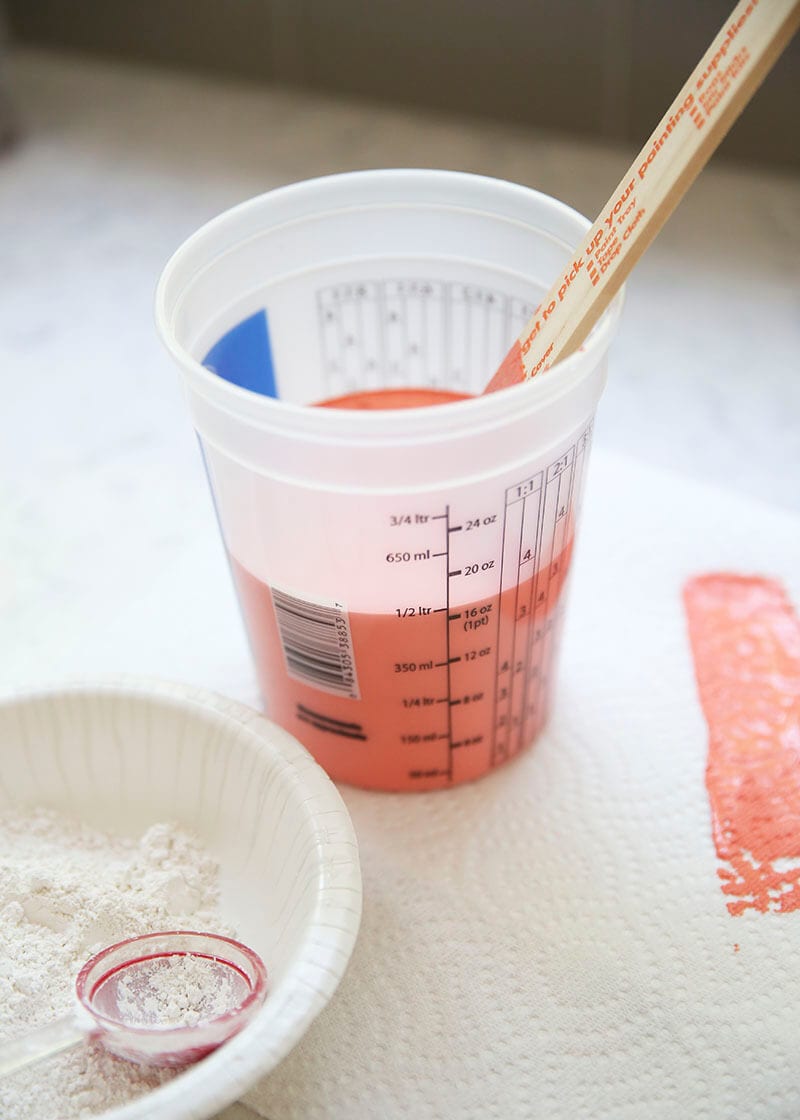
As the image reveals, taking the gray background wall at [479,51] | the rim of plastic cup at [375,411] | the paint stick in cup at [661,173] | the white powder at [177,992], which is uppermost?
the paint stick in cup at [661,173]

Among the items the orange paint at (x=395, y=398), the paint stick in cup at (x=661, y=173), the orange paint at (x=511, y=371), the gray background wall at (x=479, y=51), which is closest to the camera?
the paint stick in cup at (x=661, y=173)

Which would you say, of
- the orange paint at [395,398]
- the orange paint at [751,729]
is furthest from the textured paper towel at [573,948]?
the orange paint at [395,398]

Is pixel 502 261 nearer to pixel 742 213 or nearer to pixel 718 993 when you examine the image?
pixel 718 993

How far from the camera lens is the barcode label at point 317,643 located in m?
0.49

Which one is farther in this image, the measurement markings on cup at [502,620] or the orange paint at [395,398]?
the orange paint at [395,398]

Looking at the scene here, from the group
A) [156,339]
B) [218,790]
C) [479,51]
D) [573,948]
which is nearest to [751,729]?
[573,948]

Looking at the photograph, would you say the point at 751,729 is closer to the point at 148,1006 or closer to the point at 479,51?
the point at 148,1006

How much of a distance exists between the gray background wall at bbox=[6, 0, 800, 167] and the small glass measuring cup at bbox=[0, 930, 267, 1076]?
0.74m

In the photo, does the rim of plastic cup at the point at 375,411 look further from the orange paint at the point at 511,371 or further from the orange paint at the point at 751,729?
the orange paint at the point at 751,729

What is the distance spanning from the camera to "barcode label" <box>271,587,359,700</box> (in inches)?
19.1

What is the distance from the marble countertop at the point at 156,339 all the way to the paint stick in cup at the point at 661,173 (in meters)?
0.26

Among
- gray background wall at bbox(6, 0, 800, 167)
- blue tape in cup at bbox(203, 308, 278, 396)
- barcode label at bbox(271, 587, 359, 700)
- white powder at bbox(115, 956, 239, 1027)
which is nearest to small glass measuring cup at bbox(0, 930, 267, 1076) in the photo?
white powder at bbox(115, 956, 239, 1027)

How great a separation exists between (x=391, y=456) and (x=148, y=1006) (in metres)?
0.22

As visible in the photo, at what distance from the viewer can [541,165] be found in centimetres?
97
